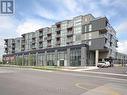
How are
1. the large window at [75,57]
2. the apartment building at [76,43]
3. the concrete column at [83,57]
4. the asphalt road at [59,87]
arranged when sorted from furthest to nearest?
the large window at [75,57], the apartment building at [76,43], the concrete column at [83,57], the asphalt road at [59,87]

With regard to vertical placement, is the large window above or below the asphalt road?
above

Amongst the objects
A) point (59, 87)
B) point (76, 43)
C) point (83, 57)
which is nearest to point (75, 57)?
point (83, 57)

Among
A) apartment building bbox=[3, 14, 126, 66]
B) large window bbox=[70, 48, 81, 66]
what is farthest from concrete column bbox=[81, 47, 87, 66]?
large window bbox=[70, 48, 81, 66]

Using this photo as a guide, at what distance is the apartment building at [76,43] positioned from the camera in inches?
2437

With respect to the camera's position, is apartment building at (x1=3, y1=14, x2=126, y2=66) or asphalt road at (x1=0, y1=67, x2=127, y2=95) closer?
asphalt road at (x1=0, y1=67, x2=127, y2=95)

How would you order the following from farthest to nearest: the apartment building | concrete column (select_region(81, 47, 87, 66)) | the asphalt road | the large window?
the large window, the apartment building, concrete column (select_region(81, 47, 87, 66)), the asphalt road

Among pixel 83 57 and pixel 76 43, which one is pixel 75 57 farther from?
pixel 76 43

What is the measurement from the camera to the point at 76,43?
68.8 metres

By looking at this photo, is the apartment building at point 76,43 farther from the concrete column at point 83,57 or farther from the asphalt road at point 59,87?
the asphalt road at point 59,87

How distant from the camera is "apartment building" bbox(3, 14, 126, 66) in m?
61.9

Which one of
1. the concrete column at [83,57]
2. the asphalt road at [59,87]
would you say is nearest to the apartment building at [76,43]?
the concrete column at [83,57]

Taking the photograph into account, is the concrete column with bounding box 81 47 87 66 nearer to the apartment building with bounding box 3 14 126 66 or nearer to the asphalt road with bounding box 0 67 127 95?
the apartment building with bounding box 3 14 126 66

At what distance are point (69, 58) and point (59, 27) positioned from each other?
18.1 meters

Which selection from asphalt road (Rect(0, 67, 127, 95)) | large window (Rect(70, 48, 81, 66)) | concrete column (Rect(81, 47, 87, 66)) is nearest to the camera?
asphalt road (Rect(0, 67, 127, 95))
